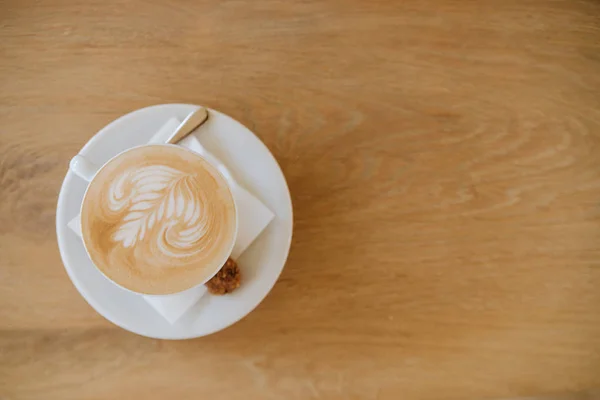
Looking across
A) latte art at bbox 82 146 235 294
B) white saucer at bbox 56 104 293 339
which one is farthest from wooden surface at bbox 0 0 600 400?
latte art at bbox 82 146 235 294

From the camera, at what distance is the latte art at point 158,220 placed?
634 millimetres

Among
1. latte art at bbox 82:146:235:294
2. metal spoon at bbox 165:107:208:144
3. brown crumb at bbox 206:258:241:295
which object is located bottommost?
brown crumb at bbox 206:258:241:295

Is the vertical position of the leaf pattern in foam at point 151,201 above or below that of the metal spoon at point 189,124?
below

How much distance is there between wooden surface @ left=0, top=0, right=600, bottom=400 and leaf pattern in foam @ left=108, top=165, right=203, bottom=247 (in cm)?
21

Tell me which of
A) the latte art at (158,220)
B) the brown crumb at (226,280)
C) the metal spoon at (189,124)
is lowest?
the brown crumb at (226,280)

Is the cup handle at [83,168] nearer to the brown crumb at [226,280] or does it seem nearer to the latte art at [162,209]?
the latte art at [162,209]

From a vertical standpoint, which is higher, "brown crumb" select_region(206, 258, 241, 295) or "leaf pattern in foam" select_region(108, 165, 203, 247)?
"leaf pattern in foam" select_region(108, 165, 203, 247)

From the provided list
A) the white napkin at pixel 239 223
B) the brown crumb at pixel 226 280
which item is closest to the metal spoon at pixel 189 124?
the white napkin at pixel 239 223

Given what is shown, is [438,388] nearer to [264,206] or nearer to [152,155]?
[264,206]

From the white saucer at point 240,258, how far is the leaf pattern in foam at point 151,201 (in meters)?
0.11

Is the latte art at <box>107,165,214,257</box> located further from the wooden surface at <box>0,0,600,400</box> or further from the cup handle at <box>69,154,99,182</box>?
the wooden surface at <box>0,0,600,400</box>

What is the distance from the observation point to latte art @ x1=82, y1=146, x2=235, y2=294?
2.08 feet

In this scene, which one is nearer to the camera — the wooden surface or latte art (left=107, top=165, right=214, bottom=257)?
latte art (left=107, top=165, right=214, bottom=257)

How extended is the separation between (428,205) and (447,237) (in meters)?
0.05
